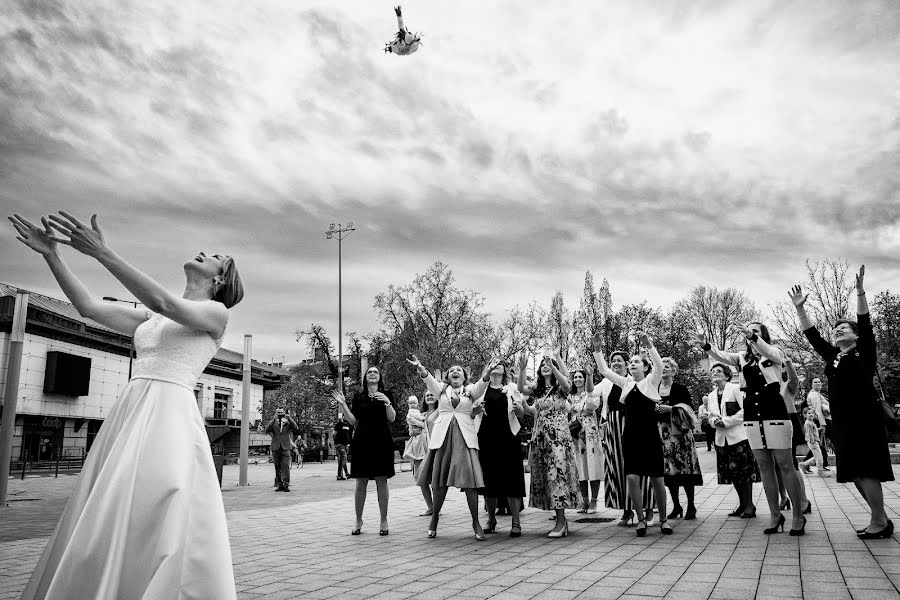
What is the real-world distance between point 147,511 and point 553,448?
18.6 ft

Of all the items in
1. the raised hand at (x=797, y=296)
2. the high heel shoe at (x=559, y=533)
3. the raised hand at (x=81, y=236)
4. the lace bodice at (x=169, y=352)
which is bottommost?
the high heel shoe at (x=559, y=533)

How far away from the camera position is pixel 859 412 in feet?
20.3

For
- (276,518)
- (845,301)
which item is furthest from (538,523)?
(845,301)

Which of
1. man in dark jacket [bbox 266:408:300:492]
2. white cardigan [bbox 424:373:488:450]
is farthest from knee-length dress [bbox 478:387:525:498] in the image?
man in dark jacket [bbox 266:408:300:492]

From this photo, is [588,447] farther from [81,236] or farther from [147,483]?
[81,236]

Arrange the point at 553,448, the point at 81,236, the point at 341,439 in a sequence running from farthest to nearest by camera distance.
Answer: the point at 341,439 → the point at 553,448 → the point at 81,236

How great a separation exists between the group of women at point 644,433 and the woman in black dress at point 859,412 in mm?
10

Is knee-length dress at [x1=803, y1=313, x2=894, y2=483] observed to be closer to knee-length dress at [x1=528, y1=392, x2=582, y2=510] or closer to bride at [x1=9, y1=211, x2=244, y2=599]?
knee-length dress at [x1=528, y1=392, x2=582, y2=510]

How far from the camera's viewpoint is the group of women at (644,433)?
628 cm

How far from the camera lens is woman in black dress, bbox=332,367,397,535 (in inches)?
321

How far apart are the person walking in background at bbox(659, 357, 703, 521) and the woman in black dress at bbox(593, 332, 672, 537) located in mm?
1081

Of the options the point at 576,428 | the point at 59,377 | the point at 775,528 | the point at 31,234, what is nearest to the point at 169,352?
the point at 31,234

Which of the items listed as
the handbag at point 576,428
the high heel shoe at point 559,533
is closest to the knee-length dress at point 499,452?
the high heel shoe at point 559,533

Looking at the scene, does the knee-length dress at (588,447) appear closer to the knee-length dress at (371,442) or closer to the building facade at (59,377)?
the knee-length dress at (371,442)
